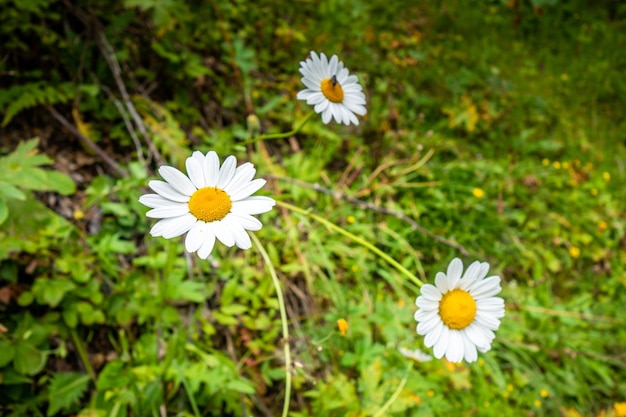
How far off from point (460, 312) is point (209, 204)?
0.75 metres

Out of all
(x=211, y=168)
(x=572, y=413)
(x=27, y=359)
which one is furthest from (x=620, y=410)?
(x=27, y=359)

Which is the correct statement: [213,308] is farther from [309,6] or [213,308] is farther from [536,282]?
[309,6]

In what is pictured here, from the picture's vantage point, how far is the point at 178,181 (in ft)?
3.50

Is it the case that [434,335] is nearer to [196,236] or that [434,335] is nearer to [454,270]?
[454,270]

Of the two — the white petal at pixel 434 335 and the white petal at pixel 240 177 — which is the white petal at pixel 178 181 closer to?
the white petal at pixel 240 177

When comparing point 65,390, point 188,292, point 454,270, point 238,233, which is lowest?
point 65,390

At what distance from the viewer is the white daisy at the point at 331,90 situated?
140cm

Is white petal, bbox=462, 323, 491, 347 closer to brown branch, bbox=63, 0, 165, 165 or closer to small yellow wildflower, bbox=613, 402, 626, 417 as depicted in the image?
brown branch, bbox=63, 0, 165, 165

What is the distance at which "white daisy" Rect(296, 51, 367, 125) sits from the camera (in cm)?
140

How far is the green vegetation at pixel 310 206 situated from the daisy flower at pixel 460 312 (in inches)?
13.8

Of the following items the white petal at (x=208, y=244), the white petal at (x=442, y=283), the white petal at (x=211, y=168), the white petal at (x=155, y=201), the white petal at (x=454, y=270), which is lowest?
the white petal at (x=208, y=244)

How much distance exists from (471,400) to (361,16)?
2468mm

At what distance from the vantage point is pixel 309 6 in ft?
9.57

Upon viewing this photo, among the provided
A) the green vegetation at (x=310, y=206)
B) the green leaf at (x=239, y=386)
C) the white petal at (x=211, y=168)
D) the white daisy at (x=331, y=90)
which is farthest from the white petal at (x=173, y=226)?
the green leaf at (x=239, y=386)
